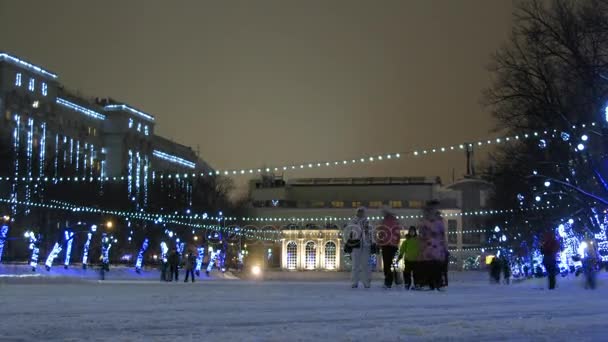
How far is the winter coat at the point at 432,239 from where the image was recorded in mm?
20078

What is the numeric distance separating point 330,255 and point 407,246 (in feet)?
354

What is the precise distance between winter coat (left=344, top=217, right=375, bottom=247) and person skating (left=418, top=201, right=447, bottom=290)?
1128 mm

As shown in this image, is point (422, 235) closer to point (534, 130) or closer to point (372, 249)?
point (372, 249)

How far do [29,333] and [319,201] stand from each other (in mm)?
128136

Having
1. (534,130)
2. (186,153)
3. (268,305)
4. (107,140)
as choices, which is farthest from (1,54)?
(268,305)

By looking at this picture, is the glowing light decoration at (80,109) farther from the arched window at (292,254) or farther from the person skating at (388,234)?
the person skating at (388,234)

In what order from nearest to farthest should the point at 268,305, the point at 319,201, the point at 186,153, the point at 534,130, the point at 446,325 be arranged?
1. the point at 446,325
2. the point at 268,305
3. the point at 534,130
4. the point at 319,201
5. the point at 186,153

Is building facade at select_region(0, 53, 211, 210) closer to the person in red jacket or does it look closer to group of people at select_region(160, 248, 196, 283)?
group of people at select_region(160, 248, 196, 283)

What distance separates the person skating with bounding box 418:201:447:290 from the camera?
65.8 feet

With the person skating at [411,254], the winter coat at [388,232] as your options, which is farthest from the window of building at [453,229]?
the winter coat at [388,232]

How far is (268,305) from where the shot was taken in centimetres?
1348

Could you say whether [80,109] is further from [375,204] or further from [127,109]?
[375,204]

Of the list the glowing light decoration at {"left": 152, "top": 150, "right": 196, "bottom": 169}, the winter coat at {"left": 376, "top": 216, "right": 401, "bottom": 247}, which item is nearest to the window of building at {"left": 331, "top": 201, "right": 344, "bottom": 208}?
the glowing light decoration at {"left": 152, "top": 150, "right": 196, "bottom": 169}

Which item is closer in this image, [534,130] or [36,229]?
[534,130]
